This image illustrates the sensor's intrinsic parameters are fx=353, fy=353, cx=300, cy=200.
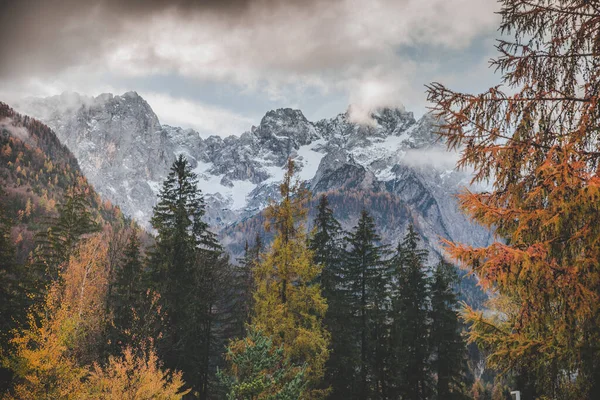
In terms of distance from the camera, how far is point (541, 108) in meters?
5.39

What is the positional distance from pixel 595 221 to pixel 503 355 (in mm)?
2223

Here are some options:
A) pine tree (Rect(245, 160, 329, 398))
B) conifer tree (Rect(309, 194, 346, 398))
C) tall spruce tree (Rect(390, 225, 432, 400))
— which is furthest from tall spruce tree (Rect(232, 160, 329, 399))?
tall spruce tree (Rect(390, 225, 432, 400))

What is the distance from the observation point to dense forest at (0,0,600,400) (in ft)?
15.3

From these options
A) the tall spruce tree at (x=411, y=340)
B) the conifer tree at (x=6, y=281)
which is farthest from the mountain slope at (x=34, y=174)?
the tall spruce tree at (x=411, y=340)

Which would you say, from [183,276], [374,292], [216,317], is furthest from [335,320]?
[183,276]

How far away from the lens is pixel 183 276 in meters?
20.0

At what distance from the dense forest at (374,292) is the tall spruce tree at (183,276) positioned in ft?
0.33

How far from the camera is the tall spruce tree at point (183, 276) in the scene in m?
19.0

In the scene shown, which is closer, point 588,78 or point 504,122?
point 588,78

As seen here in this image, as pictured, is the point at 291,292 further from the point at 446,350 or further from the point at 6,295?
the point at 6,295

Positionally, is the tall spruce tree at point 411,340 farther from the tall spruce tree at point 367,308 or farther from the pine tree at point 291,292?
the pine tree at point 291,292

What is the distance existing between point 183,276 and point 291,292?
804 cm

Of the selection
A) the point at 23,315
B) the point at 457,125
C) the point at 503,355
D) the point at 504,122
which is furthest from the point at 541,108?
the point at 23,315

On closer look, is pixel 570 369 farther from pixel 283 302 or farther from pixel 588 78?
pixel 283 302
